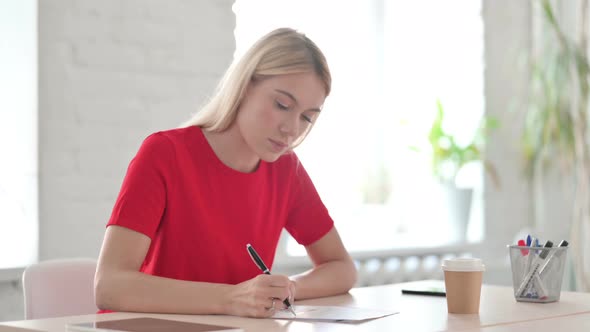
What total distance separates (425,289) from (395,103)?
7.43ft

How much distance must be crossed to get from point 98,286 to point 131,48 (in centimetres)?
133

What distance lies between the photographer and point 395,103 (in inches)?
160

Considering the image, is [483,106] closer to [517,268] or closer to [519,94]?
[519,94]

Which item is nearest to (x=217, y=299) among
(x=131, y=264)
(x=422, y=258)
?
(x=131, y=264)

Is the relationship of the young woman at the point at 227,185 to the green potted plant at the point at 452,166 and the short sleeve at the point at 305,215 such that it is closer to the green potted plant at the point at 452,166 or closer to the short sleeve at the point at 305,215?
the short sleeve at the point at 305,215

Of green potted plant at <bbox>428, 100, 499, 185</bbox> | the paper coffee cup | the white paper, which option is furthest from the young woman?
green potted plant at <bbox>428, 100, 499, 185</bbox>

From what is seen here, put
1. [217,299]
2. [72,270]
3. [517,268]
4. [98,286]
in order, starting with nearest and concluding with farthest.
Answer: [217,299]
[98,286]
[517,268]
[72,270]

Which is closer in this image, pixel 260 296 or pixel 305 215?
pixel 260 296

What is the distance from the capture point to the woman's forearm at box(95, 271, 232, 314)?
60.2 inches

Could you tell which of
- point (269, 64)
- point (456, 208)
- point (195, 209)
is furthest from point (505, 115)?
point (195, 209)

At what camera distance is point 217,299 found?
5.01ft

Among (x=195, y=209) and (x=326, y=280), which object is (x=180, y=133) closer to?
(x=195, y=209)

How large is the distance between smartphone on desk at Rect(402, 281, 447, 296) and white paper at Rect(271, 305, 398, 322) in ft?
0.97

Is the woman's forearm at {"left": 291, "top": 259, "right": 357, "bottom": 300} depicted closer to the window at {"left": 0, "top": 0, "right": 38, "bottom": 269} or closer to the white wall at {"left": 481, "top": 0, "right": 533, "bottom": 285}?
the window at {"left": 0, "top": 0, "right": 38, "bottom": 269}
